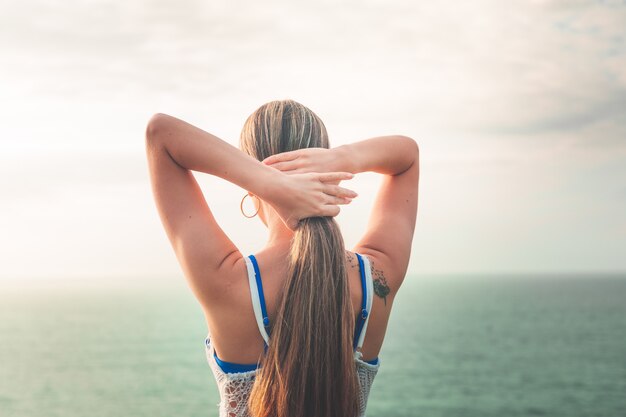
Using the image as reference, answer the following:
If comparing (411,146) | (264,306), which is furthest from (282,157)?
(411,146)

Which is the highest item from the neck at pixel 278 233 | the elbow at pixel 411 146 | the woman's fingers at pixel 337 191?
the elbow at pixel 411 146

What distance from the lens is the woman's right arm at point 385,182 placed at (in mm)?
1789

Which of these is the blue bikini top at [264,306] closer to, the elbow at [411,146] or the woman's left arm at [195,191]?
the woman's left arm at [195,191]

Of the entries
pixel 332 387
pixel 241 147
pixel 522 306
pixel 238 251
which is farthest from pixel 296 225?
pixel 522 306

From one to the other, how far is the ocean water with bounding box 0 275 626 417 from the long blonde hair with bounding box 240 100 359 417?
5226 cm

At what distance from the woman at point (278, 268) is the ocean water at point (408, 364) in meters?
52.3

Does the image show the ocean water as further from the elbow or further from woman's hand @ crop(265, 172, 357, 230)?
woman's hand @ crop(265, 172, 357, 230)

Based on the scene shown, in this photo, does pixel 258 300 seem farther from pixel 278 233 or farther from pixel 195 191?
pixel 195 191

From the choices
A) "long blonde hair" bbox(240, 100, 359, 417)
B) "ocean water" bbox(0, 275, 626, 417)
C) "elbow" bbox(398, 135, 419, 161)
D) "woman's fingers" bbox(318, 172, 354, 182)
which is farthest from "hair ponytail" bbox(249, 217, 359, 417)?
"ocean water" bbox(0, 275, 626, 417)

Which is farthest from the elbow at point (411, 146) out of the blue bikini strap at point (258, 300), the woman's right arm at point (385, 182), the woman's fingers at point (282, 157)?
the blue bikini strap at point (258, 300)

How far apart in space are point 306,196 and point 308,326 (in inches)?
14.6

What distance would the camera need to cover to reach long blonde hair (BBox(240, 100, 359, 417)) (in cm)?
174

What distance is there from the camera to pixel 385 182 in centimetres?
217

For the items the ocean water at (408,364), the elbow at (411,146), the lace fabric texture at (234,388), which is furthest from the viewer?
the ocean water at (408,364)
